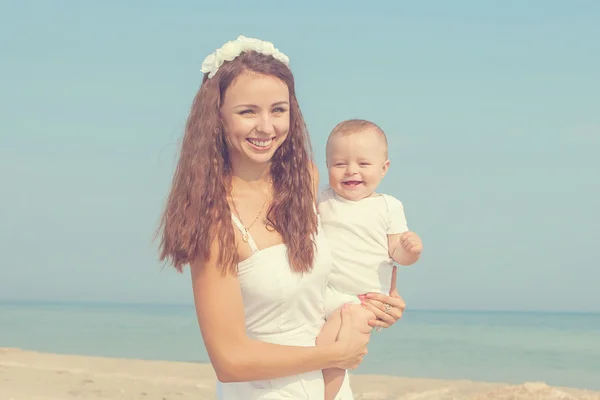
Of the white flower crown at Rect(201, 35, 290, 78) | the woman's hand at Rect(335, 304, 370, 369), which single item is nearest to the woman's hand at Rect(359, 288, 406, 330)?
the woman's hand at Rect(335, 304, 370, 369)

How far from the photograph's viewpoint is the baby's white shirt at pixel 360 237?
12.2 feet

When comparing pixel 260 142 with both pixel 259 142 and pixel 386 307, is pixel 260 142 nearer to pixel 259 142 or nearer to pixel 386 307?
pixel 259 142

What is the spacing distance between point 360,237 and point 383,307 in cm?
32

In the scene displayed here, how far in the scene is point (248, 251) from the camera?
341 cm

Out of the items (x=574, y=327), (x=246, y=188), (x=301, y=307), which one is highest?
(x=246, y=188)

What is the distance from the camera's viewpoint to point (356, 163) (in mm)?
3756

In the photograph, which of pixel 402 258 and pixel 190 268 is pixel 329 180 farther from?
pixel 190 268

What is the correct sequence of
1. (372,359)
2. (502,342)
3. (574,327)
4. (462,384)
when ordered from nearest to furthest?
1. (462,384)
2. (372,359)
3. (502,342)
4. (574,327)

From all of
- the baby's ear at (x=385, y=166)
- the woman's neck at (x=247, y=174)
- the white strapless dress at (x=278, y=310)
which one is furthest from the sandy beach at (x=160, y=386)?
the woman's neck at (x=247, y=174)

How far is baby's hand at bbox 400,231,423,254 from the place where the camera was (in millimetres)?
3734

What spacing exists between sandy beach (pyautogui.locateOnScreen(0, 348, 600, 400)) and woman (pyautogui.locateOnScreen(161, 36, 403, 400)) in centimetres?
676

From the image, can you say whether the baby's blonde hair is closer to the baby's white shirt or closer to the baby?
the baby

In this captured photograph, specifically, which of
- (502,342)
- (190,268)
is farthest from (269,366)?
(502,342)

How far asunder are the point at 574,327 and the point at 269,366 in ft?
95.8
